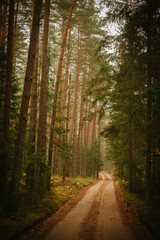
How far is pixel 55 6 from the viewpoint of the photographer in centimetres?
1211

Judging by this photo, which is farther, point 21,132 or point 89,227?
point 21,132

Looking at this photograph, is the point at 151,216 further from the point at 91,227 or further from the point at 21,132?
the point at 21,132

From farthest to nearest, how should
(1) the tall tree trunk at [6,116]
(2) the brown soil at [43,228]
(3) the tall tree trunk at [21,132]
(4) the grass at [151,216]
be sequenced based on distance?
1. (1) the tall tree trunk at [6,116]
2. (3) the tall tree trunk at [21,132]
3. (4) the grass at [151,216]
4. (2) the brown soil at [43,228]

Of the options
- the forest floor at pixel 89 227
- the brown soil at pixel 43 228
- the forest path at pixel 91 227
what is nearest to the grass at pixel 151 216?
the forest floor at pixel 89 227

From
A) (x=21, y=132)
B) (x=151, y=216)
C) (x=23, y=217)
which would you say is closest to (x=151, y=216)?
(x=151, y=216)

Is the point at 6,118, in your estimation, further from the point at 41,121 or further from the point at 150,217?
the point at 150,217

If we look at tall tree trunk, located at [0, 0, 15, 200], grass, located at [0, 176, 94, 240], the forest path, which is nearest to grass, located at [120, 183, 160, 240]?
the forest path

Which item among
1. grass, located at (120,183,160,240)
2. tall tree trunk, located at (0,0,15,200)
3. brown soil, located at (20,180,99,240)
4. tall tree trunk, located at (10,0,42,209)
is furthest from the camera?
tall tree trunk, located at (0,0,15,200)

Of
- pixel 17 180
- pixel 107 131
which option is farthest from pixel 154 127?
pixel 17 180

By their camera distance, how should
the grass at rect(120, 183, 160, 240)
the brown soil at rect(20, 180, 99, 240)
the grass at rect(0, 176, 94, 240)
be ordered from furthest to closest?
the grass at rect(120, 183, 160, 240) → the brown soil at rect(20, 180, 99, 240) → the grass at rect(0, 176, 94, 240)

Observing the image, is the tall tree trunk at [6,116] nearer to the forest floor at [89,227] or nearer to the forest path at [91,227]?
the forest floor at [89,227]

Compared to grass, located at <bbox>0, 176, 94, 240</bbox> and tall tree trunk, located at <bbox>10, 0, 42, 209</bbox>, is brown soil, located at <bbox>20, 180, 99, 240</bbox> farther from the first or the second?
tall tree trunk, located at <bbox>10, 0, 42, 209</bbox>

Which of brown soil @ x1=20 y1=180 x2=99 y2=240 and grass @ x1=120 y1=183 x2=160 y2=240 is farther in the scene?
grass @ x1=120 y1=183 x2=160 y2=240

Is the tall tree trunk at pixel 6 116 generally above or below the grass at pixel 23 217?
above
